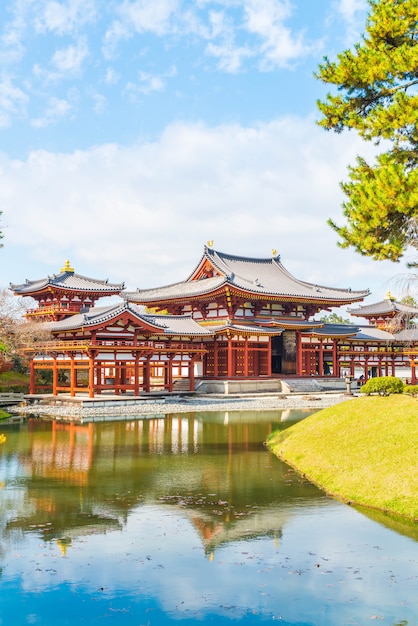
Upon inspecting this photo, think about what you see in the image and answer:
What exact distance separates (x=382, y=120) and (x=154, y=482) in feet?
38.1

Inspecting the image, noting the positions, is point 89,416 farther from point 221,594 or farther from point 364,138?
point 221,594

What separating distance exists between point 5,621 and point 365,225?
1265 cm

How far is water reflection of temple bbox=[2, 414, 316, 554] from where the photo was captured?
11.3 meters

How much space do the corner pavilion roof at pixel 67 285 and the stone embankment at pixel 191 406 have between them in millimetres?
12357

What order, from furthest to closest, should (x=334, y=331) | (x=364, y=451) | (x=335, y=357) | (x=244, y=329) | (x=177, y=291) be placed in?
(x=335, y=357)
(x=177, y=291)
(x=334, y=331)
(x=244, y=329)
(x=364, y=451)

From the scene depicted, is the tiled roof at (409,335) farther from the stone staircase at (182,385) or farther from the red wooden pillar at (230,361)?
the stone staircase at (182,385)

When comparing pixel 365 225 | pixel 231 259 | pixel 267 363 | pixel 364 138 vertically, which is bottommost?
pixel 267 363

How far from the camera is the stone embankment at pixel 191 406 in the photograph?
31.0 m

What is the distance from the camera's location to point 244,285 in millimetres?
48938

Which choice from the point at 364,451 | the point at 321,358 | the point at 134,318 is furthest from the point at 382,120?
the point at 321,358

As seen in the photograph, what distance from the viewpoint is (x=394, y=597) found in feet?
26.4

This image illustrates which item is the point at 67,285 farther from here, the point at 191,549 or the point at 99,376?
the point at 191,549

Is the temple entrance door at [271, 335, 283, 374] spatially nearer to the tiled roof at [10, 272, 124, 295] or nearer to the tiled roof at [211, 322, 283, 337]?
the tiled roof at [211, 322, 283, 337]

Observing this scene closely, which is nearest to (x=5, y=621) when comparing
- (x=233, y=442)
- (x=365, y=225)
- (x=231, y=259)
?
(x=365, y=225)
